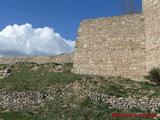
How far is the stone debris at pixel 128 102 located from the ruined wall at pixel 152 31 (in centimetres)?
561

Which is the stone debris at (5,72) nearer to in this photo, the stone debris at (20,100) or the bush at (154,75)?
the stone debris at (20,100)

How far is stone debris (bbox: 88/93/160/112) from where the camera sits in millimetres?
16656

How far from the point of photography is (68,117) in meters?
16.5

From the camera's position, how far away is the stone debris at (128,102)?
16656 millimetres

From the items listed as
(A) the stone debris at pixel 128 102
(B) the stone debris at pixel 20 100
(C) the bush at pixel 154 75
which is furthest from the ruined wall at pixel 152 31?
(B) the stone debris at pixel 20 100

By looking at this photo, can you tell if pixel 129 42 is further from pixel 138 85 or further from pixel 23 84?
pixel 23 84

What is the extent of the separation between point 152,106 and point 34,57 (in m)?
21.2

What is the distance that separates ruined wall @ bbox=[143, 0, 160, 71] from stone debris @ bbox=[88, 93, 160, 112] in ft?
18.4

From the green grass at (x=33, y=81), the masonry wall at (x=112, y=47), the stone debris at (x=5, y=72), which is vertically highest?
the masonry wall at (x=112, y=47)

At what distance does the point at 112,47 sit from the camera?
1025 inches

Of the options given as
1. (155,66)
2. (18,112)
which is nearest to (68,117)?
(18,112)

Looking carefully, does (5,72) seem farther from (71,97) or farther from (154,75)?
(154,75)

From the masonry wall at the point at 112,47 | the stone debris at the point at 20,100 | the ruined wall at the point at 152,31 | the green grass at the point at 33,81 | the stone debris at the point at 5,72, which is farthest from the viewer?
the stone debris at the point at 5,72

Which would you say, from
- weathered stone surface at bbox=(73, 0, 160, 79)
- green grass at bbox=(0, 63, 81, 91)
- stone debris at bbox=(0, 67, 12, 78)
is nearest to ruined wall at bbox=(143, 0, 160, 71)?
weathered stone surface at bbox=(73, 0, 160, 79)
